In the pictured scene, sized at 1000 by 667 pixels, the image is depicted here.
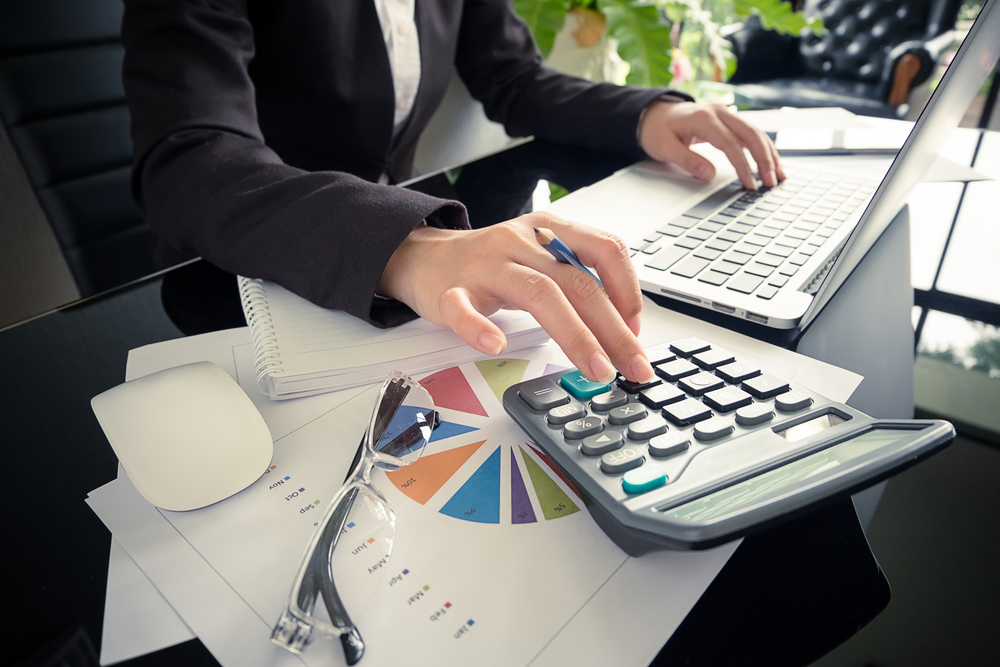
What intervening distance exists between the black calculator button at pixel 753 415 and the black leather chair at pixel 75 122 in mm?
964

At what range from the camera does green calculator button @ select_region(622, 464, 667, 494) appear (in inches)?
9.7

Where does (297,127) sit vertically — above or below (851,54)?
above

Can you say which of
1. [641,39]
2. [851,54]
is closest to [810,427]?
[641,39]

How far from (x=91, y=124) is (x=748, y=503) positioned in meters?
1.01

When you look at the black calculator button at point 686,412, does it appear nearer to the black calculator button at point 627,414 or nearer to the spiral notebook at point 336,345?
the black calculator button at point 627,414

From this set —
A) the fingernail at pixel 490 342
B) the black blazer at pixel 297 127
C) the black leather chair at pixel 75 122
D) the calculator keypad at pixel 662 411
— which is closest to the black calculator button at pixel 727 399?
the calculator keypad at pixel 662 411

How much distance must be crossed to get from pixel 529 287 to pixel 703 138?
0.44 metres

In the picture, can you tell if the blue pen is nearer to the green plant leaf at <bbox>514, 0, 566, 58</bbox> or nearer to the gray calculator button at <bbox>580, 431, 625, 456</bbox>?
the gray calculator button at <bbox>580, 431, 625, 456</bbox>

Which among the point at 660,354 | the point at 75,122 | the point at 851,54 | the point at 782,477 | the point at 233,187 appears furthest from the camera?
the point at 851,54

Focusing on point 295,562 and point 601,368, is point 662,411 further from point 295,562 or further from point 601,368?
point 295,562

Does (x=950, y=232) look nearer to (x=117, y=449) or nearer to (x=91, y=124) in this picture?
(x=117, y=449)

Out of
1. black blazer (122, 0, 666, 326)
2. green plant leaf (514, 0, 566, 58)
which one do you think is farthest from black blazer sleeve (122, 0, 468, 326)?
green plant leaf (514, 0, 566, 58)

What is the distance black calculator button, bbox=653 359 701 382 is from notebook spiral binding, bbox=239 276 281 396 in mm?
232

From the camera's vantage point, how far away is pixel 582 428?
0.94ft
